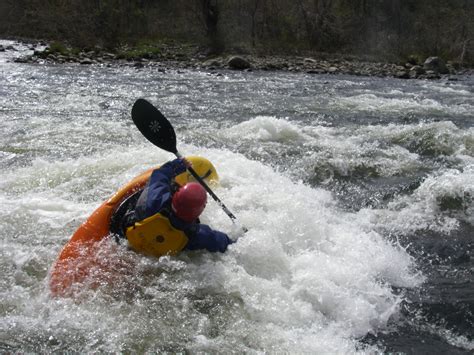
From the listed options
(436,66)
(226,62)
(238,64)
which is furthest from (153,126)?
(436,66)

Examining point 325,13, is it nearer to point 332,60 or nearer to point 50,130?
point 332,60

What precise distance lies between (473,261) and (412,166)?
8.69 ft

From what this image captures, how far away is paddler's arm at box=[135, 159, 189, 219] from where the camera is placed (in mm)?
4094

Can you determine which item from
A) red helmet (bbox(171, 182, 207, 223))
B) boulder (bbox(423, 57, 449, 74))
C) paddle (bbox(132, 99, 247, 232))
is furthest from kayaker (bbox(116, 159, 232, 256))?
boulder (bbox(423, 57, 449, 74))

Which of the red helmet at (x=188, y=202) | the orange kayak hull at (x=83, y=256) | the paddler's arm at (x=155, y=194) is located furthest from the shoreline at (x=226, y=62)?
the red helmet at (x=188, y=202)

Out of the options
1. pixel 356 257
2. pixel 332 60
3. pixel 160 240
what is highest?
pixel 160 240

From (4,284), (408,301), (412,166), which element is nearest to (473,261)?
(408,301)

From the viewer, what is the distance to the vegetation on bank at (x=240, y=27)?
25.8 meters

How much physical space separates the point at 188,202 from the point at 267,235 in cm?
112

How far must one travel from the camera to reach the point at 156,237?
4129mm

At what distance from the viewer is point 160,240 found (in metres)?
4.14

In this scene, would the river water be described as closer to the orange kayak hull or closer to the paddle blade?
the orange kayak hull

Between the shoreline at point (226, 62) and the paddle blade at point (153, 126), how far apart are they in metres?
12.3

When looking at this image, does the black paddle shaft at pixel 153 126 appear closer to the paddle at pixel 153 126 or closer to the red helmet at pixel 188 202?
the paddle at pixel 153 126
